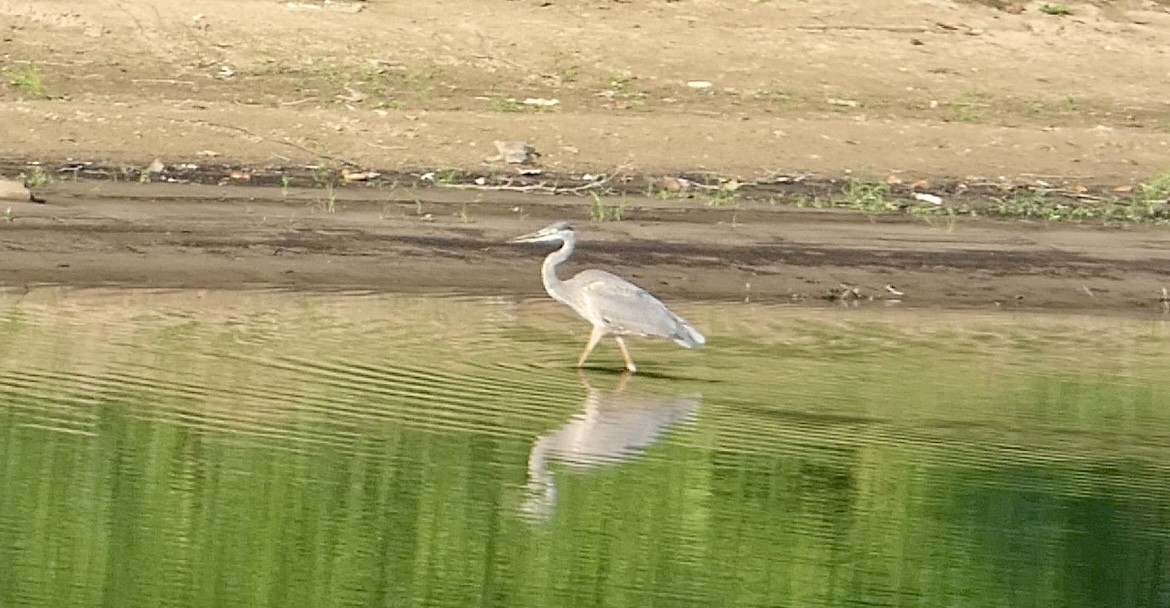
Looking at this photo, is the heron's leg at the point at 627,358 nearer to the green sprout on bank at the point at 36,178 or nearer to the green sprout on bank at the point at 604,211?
the green sprout on bank at the point at 604,211

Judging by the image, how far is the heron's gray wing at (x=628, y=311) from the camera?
1157 cm

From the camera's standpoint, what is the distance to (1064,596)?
309 inches

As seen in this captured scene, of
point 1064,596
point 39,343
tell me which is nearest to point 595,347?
point 39,343

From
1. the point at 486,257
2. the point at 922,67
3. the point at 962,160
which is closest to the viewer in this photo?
the point at 486,257

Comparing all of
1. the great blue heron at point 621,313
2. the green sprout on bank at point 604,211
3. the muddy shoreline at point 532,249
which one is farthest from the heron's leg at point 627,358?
the green sprout on bank at point 604,211

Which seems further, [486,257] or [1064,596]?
[486,257]

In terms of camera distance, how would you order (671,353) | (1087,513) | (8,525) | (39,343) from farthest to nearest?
1. (671,353)
2. (39,343)
3. (1087,513)
4. (8,525)

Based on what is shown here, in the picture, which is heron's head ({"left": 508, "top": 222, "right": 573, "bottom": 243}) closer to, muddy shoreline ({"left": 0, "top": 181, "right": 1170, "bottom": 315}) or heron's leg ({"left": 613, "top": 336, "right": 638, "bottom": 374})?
heron's leg ({"left": 613, "top": 336, "right": 638, "bottom": 374})

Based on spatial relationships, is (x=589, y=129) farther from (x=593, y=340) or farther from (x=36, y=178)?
(x=593, y=340)

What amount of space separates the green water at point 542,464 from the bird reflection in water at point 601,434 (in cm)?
2

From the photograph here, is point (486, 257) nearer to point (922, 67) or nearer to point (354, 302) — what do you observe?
point (354, 302)

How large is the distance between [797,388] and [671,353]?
1541 millimetres

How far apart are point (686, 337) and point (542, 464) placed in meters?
2.69

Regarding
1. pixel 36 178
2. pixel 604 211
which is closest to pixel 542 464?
pixel 604 211
